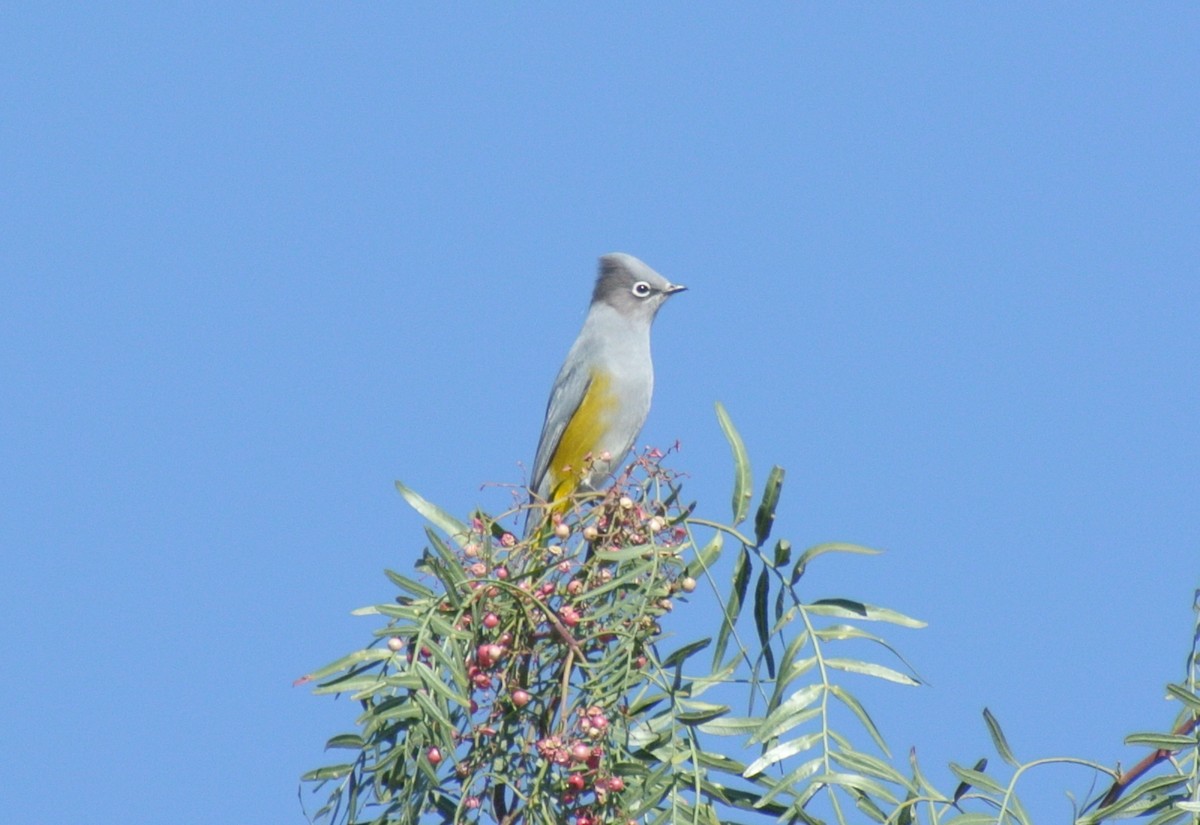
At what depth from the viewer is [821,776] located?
3242 mm

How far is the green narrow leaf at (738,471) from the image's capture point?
3799mm

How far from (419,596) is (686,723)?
28.2 inches

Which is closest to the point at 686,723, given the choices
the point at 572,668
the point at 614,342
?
the point at 572,668

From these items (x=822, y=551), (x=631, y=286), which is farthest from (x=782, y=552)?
(x=631, y=286)

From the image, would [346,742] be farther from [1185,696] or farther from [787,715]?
[1185,696]

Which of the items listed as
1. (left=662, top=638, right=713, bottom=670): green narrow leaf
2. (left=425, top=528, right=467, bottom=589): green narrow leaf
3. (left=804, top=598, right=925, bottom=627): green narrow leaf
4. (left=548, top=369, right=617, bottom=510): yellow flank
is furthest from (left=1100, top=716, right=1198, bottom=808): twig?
(left=548, top=369, right=617, bottom=510): yellow flank

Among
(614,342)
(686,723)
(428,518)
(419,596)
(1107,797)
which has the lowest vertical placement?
(1107,797)

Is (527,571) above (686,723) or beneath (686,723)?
above

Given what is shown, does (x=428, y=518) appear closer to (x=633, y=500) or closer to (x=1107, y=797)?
(x=633, y=500)

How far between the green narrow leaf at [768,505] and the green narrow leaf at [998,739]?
2.24ft

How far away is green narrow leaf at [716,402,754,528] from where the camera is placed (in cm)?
380

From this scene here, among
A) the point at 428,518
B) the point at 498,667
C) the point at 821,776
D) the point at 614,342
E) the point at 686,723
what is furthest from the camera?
the point at 614,342

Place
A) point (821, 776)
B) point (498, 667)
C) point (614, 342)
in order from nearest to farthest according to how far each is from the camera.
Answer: point (821, 776) < point (498, 667) < point (614, 342)

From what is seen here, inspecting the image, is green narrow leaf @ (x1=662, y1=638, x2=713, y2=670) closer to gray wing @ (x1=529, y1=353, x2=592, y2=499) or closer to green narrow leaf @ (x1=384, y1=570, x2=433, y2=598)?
green narrow leaf @ (x1=384, y1=570, x2=433, y2=598)
